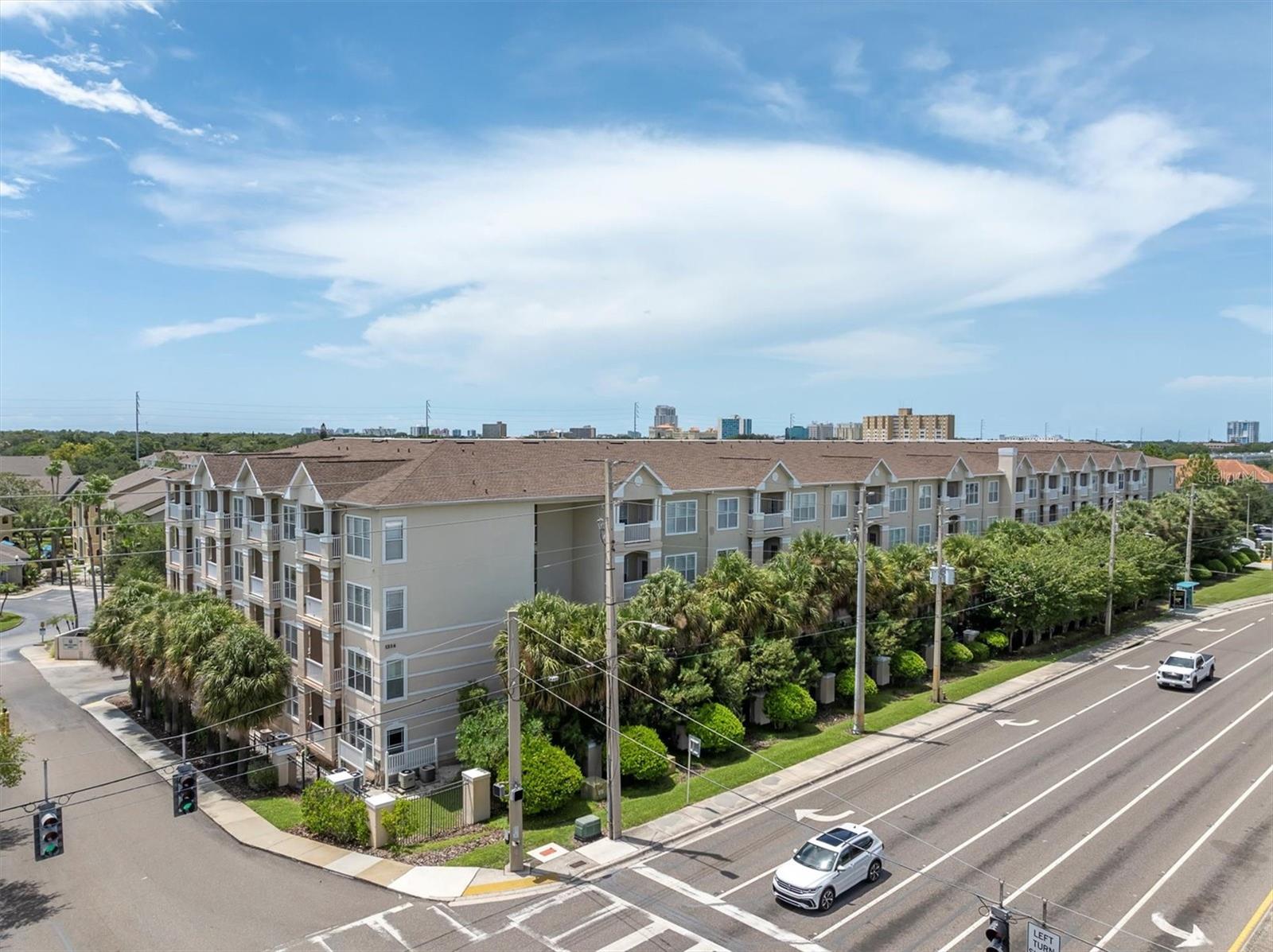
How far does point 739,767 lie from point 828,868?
1056cm

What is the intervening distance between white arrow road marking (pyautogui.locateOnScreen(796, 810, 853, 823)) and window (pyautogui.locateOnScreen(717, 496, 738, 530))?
65.8 feet

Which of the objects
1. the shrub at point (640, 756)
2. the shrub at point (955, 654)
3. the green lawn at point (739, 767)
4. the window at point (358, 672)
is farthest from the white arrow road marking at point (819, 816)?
the shrub at point (955, 654)

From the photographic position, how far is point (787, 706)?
35.9 meters

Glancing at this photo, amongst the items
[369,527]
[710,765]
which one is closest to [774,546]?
[710,765]

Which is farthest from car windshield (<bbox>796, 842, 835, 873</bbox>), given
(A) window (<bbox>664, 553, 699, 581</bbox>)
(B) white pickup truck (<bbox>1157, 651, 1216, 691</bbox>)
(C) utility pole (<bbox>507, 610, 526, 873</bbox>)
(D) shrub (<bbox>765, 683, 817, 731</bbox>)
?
(B) white pickup truck (<bbox>1157, 651, 1216, 691</bbox>)

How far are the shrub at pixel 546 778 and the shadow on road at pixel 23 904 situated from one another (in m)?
13.7

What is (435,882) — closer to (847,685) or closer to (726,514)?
(847,685)

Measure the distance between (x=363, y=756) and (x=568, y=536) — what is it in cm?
1385

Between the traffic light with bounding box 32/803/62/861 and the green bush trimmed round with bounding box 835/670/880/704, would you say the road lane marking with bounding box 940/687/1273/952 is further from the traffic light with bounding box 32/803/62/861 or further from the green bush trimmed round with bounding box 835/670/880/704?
the traffic light with bounding box 32/803/62/861

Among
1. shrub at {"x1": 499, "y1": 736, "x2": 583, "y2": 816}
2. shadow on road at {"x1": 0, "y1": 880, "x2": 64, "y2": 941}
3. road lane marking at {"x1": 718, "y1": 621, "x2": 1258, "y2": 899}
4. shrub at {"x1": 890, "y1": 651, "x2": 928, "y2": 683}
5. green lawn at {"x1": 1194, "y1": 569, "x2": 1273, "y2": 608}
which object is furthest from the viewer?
green lawn at {"x1": 1194, "y1": 569, "x2": 1273, "y2": 608}

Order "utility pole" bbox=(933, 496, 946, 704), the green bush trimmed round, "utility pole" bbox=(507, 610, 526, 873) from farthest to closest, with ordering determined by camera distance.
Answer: the green bush trimmed round
"utility pole" bbox=(933, 496, 946, 704)
"utility pole" bbox=(507, 610, 526, 873)

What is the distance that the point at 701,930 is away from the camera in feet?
67.0

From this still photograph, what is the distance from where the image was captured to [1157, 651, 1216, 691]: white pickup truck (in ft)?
138

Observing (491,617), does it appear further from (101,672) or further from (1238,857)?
(101,672)
